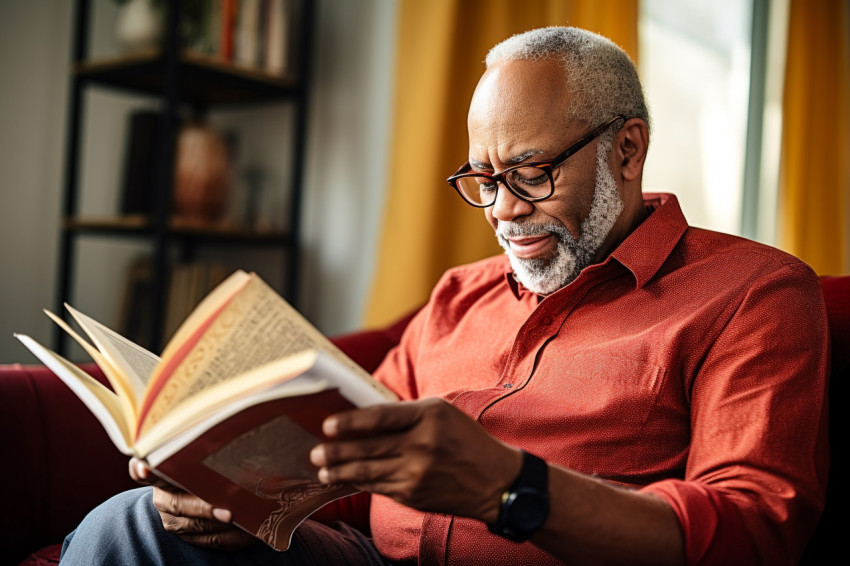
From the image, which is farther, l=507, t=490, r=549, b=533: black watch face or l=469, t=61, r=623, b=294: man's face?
l=469, t=61, r=623, b=294: man's face

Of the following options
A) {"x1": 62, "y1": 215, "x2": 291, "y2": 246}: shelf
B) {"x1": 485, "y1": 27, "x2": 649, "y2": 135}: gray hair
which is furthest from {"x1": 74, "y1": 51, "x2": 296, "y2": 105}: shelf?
{"x1": 485, "y1": 27, "x2": 649, "y2": 135}: gray hair

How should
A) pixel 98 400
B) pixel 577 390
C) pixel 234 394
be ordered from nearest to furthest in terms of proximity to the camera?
pixel 234 394 < pixel 98 400 < pixel 577 390

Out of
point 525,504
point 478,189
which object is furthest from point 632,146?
point 525,504

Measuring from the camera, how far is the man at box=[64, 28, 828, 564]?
76 centimetres

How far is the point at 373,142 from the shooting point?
8.39 feet

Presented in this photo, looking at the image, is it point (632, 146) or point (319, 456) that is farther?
point (632, 146)

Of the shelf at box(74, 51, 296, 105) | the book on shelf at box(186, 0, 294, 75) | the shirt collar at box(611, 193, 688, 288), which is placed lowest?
the shirt collar at box(611, 193, 688, 288)

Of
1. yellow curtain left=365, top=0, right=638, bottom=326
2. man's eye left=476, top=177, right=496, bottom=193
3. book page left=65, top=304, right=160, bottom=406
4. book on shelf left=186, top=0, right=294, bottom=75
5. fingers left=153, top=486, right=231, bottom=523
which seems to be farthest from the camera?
book on shelf left=186, top=0, right=294, bottom=75

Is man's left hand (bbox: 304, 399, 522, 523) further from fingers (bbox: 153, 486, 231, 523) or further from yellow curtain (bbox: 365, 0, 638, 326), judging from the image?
yellow curtain (bbox: 365, 0, 638, 326)

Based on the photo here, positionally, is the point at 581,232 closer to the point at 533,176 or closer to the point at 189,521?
the point at 533,176

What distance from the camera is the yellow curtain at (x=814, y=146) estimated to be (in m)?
2.68

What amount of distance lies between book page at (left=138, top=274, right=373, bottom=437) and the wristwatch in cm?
17

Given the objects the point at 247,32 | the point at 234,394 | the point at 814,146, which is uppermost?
the point at 247,32

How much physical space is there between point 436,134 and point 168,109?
2.31 feet
